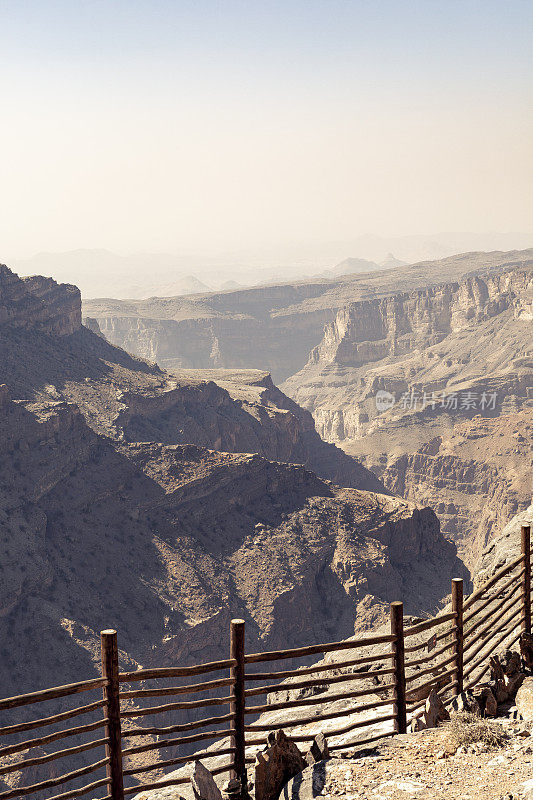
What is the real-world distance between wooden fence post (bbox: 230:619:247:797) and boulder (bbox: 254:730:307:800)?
11.9 inches

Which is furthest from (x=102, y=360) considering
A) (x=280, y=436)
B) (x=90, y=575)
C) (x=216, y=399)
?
(x=90, y=575)

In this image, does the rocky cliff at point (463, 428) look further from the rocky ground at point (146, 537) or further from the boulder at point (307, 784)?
the boulder at point (307, 784)

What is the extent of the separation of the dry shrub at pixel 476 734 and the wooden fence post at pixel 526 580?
3.85 m

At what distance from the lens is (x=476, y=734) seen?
945cm

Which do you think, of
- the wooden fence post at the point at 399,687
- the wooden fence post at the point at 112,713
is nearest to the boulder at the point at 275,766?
the wooden fence post at the point at 112,713

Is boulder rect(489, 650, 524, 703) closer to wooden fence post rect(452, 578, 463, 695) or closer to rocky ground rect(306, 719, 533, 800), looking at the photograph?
wooden fence post rect(452, 578, 463, 695)

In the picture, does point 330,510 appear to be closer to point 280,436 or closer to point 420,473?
point 280,436

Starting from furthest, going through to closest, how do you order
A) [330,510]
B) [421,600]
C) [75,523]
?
1. [330,510]
2. [421,600]
3. [75,523]

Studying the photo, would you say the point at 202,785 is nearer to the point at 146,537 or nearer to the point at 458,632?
the point at 458,632

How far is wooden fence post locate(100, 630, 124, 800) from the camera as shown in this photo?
8.27 m

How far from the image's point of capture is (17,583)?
1972 inches

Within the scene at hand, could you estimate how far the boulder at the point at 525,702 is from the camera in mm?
10430

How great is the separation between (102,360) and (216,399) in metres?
16.0

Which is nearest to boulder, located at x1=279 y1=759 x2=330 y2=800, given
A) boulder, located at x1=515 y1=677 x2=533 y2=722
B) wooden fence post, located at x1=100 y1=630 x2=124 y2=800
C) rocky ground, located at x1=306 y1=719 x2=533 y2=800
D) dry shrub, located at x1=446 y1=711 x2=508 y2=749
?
rocky ground, located at x1=306 y1=719 x2=533 y2=800
